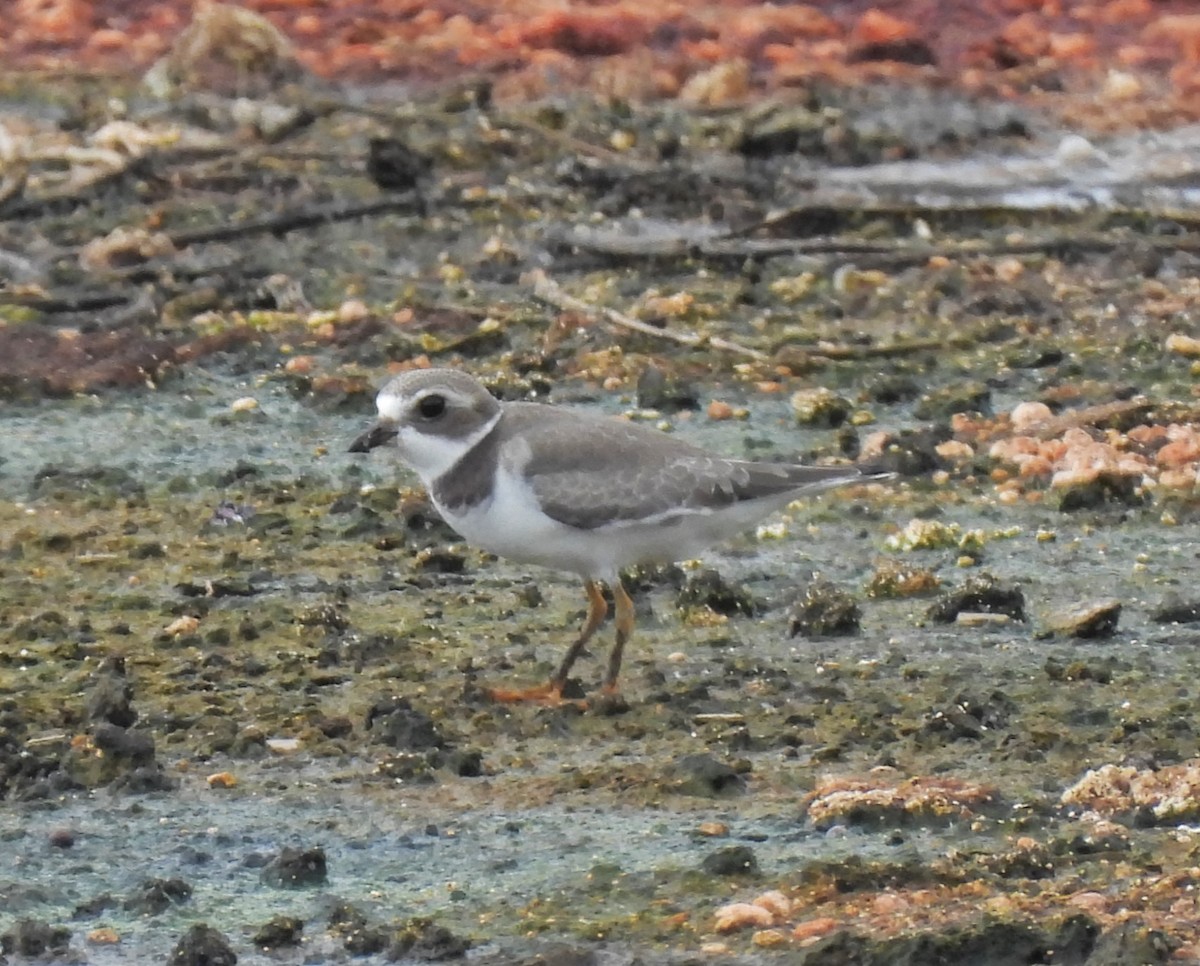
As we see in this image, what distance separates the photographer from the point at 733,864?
5328 millimetres

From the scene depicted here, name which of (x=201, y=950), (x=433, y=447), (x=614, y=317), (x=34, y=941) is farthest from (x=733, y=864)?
(x=614, y=317)

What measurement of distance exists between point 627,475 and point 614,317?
11.5 feet

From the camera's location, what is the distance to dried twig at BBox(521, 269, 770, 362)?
10125 mm

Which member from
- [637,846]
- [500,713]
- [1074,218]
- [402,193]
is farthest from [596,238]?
[637,846]

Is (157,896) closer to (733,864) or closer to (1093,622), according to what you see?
(733,864)

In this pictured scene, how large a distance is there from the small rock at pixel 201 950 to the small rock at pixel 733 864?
3.25 ft

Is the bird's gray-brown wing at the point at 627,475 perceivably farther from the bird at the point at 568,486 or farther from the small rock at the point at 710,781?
the small rock at the point at 710,781

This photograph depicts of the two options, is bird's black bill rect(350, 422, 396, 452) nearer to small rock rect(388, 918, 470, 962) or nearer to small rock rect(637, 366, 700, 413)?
small rock rect(388, 918, 470, 962)

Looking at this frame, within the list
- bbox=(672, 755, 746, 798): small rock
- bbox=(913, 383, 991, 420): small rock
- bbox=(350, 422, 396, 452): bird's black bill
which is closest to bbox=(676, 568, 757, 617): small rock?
bbox=(350, 422, 396, 452): bird's black bill

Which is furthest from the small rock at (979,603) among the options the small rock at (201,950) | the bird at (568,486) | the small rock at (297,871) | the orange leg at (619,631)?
the small rock at (201,950)

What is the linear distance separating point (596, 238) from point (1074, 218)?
2058mm

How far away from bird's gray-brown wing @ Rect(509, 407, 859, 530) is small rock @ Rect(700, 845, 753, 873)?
1585mm

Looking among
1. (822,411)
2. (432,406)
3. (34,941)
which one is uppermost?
(432,406)

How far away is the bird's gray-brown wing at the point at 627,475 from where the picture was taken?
6.79m
